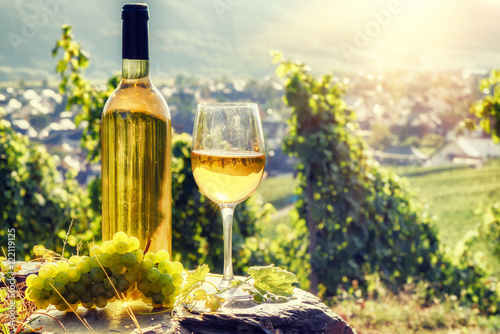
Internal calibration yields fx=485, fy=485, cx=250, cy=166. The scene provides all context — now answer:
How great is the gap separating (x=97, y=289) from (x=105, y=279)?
3 cm

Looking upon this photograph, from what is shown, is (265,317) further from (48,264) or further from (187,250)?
(187,250)

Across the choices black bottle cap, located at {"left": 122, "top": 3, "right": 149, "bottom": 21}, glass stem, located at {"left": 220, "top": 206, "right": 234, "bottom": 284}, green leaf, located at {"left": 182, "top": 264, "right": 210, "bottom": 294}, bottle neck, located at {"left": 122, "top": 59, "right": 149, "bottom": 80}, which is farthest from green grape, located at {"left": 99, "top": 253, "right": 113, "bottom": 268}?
black bottle cap, located at {"left": 122, "top": 3, "right": 149, "bottom": 21}

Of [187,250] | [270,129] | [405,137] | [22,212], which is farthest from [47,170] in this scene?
[405,137]

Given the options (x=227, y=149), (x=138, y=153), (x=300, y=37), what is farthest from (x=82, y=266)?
(x=300, y=37)

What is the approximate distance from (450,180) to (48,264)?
25.8m

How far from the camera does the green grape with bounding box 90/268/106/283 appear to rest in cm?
120

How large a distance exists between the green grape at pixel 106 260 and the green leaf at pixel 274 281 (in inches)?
14.5

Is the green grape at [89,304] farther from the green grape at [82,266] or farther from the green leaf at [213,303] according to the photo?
the green leaf at [213,303]

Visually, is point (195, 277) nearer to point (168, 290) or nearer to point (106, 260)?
point (168, 290)

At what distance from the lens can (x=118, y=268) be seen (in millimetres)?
1207

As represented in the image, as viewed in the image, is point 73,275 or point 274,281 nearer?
point 73,275

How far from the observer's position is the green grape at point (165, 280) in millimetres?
1206

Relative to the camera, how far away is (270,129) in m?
16.1

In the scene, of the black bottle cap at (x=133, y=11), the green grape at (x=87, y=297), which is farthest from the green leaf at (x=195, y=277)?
the black bottle cap at (x=133, y=11)
